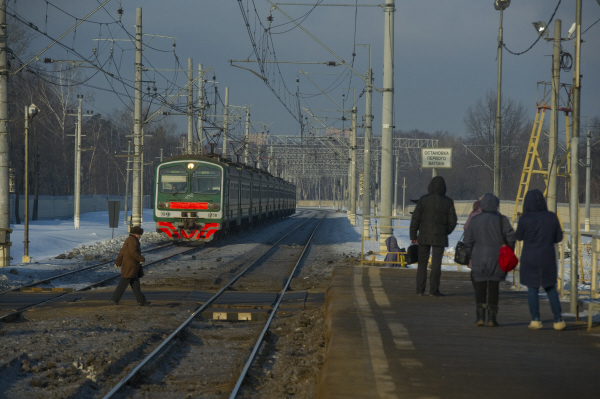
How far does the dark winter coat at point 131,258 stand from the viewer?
1195 centimetres

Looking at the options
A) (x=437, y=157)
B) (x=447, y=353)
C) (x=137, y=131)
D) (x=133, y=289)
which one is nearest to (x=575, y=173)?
(x=447, y=353)

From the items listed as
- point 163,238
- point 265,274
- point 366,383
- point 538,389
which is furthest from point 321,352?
point 163,238

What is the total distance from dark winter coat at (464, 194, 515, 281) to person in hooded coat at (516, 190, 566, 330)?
201 millimetres

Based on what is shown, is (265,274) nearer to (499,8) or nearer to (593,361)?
(499,8)

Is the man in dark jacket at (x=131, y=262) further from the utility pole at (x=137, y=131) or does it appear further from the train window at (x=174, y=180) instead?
the utility pole at (x=137, y=131)

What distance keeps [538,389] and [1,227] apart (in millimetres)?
15730

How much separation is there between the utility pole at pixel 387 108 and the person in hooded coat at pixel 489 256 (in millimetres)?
8925

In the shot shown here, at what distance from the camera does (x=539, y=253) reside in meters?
8.04

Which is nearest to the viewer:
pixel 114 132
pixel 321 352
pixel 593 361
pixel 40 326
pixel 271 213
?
pixel 593 361

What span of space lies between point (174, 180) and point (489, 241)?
64.6 feet

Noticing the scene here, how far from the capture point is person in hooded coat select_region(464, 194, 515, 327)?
26.8 ft

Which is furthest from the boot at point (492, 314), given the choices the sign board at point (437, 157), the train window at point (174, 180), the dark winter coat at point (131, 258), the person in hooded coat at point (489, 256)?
the train window at point (174, 180)

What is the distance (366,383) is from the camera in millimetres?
5750

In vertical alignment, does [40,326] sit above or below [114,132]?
below
